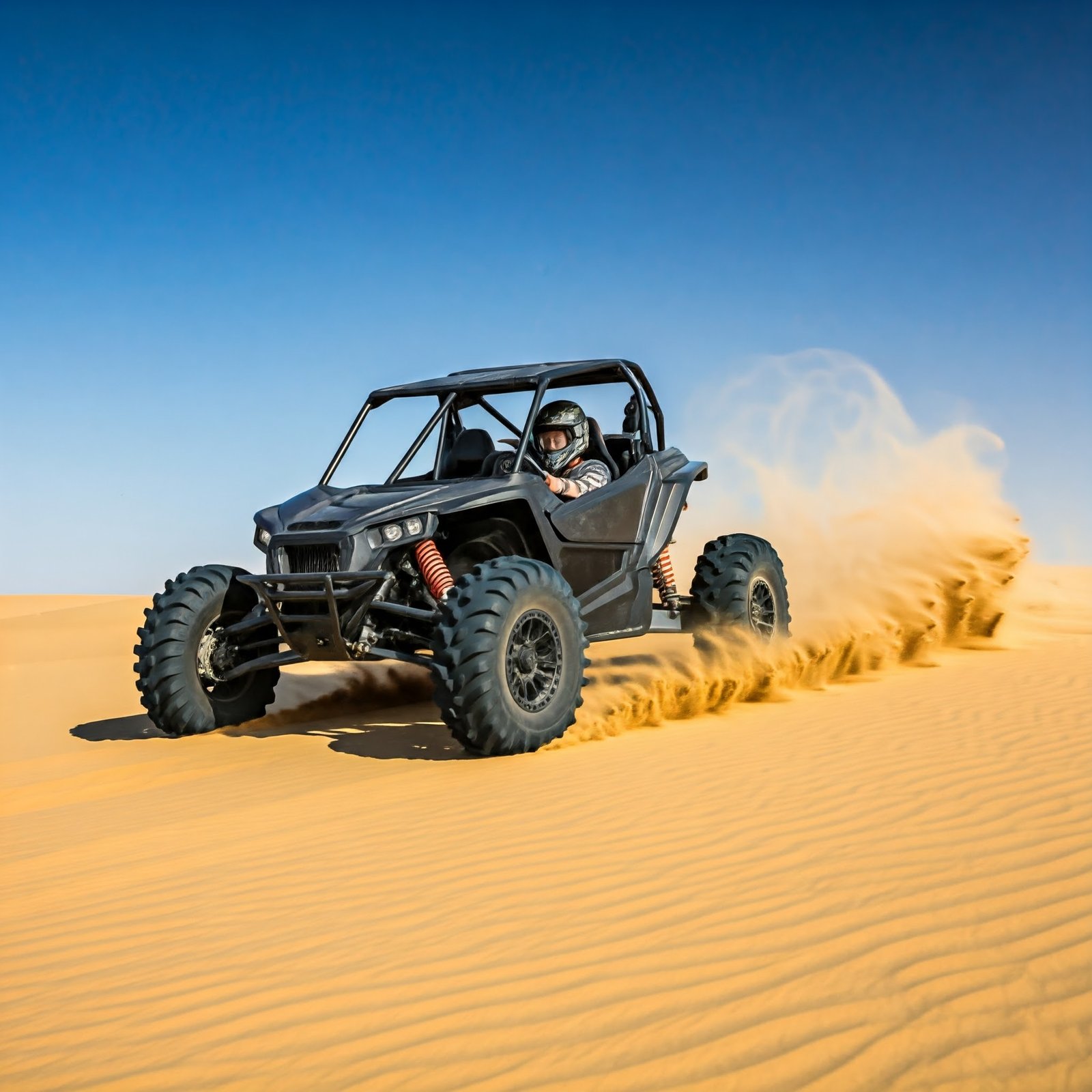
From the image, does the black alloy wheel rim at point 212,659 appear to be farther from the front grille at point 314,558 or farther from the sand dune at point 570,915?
the front grille at point 314,558

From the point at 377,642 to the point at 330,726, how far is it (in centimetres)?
173

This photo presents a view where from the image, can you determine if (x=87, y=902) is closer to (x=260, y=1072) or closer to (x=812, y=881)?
(x=260, y=1072)

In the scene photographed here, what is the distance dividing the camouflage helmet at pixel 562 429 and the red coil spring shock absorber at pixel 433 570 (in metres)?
1.37

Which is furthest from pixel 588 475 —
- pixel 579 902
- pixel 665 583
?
pixel 579 902

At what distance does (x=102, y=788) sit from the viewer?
5.96m

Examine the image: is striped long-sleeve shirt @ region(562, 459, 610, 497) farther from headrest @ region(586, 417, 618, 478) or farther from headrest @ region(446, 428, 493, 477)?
headrest @ region(446, 428, 493, 477)

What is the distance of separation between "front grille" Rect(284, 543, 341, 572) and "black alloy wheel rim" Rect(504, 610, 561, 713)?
1075 millimetres

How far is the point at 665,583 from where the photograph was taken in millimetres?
8133

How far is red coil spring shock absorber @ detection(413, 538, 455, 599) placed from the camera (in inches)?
247

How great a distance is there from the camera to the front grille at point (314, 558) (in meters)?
6.17

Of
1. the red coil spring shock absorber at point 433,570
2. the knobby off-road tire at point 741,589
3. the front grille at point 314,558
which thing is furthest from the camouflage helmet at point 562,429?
the front grille at point 314,558

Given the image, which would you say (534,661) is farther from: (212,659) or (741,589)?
(741,589)

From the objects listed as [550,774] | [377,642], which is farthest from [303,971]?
[377,642]

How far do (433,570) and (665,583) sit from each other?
2.40 meters
